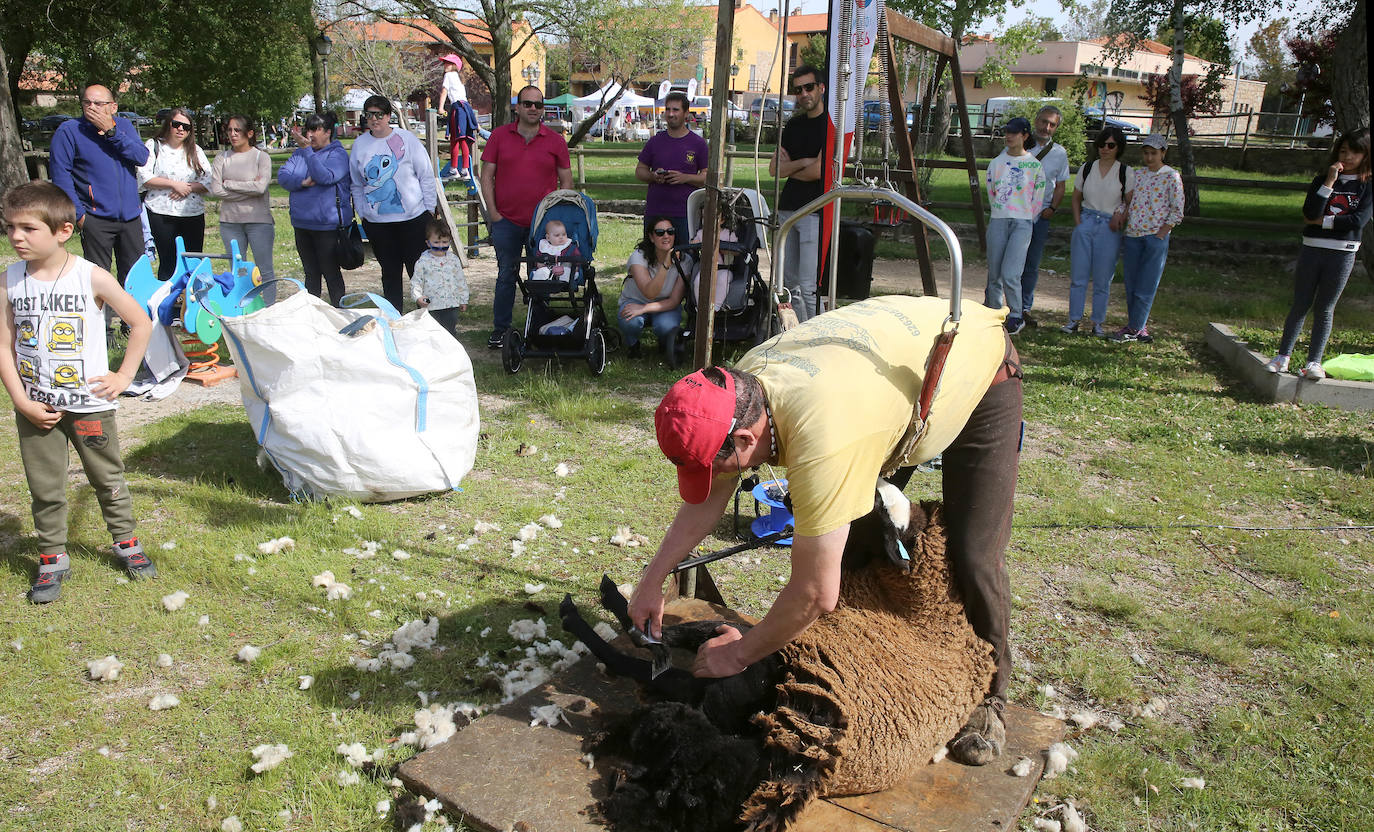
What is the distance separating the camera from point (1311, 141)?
2547cm

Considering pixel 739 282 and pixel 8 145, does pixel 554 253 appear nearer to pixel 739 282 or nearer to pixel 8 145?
pixel 739 282

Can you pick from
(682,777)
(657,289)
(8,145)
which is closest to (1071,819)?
(682,777)

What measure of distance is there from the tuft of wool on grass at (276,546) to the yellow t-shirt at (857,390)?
258 cm

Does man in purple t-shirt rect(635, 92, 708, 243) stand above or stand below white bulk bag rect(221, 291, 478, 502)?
above

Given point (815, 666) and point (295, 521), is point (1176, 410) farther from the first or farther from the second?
point (295, 521)

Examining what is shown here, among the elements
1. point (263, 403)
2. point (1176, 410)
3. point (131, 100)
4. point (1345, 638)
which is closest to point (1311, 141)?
point (1176, 410)

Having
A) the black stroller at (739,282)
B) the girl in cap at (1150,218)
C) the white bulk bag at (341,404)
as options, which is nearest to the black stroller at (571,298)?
the black stroller at (739,282)

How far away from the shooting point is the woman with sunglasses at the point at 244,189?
7414mm

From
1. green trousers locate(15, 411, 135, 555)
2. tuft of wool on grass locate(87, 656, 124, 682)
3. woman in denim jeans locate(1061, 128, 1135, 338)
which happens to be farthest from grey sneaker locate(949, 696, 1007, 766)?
woman in denim jeans locate(1061, 128, 1135, 338)

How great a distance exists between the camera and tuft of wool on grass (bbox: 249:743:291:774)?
8.96ft

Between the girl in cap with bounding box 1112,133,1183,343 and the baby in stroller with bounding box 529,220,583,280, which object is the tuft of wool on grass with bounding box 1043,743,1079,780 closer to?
the baby in stroller with bounding box 529,220,583,280

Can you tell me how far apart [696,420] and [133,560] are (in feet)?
9.54

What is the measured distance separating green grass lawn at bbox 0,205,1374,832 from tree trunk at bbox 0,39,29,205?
8935 millimetres

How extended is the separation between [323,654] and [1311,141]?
30.1 metres
